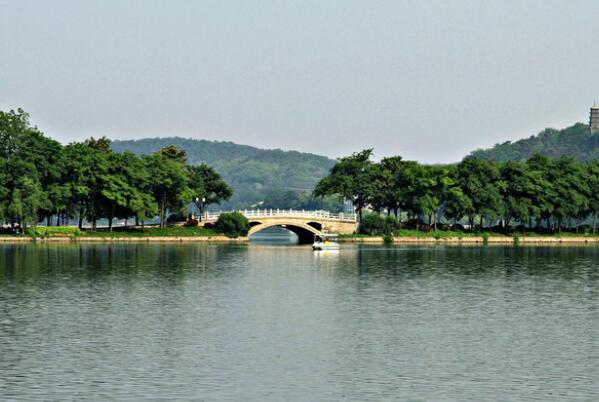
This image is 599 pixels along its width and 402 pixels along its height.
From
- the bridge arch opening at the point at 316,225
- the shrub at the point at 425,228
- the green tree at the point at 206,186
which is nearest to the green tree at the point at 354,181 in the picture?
the bridge arch opening at the point at 316,225

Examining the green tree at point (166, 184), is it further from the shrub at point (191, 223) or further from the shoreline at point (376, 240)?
the shoreline at point (376, 240)

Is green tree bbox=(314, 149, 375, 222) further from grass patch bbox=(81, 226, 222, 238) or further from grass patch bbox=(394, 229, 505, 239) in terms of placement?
grass patch bbox=(81, 226, 222, 238)

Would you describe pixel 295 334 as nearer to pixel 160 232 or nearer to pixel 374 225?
pixel 160 232

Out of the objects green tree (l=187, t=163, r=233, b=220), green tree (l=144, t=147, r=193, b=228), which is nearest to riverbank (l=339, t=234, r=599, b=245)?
green tree (l=187, t=163, r=233, b=220)

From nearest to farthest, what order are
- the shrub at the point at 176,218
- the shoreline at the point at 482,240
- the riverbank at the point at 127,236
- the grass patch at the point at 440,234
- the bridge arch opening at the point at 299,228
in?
the riverbank at the point at 127,236 < the shoreline at the point at 482,240 < the bridge arch opening at the point at 299,228 < the grass patch at the point at 440,234 < the shrub at the point at 176,218

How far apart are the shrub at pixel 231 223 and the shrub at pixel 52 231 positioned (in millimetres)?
19226

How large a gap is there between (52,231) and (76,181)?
738cm

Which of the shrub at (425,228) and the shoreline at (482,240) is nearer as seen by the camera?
the shoreline at (482,240)

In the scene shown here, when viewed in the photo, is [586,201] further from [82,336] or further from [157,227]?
[82,336]

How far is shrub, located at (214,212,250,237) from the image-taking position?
132625 millimetres

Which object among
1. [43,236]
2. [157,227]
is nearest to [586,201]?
[157,227]

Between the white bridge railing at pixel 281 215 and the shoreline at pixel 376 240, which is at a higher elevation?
the white bridge railing at pixel 281 215

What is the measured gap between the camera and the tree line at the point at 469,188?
139m

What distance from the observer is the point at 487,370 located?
34000 millimetres
